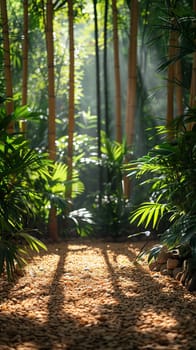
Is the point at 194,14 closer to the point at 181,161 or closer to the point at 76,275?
the point at 181,161

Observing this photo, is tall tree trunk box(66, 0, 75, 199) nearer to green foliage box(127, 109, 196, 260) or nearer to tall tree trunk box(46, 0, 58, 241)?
tall tree trunk box(46, 0, 58, 241)

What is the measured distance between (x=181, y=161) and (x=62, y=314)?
1.15 m

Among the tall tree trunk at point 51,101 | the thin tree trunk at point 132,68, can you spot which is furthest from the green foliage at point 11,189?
the thin tree trunk at point 132,68

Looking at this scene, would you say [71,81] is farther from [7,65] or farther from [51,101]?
[7,65]

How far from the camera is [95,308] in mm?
2207

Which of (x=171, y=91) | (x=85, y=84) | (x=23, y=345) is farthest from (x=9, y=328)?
(x=85, y=84)

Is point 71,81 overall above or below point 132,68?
below

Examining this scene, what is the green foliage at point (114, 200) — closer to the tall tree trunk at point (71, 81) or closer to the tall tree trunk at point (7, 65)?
the tall tree trunk at point (71, 81)

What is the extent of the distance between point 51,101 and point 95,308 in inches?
102

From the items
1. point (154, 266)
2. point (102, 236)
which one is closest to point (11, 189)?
point (154, 266)

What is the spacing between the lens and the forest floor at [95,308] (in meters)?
1.74

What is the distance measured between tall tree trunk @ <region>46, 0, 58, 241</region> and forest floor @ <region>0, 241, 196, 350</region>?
1.11 metres

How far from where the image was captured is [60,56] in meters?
6.50

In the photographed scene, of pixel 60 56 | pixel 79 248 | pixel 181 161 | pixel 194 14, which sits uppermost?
pixel 60 56
